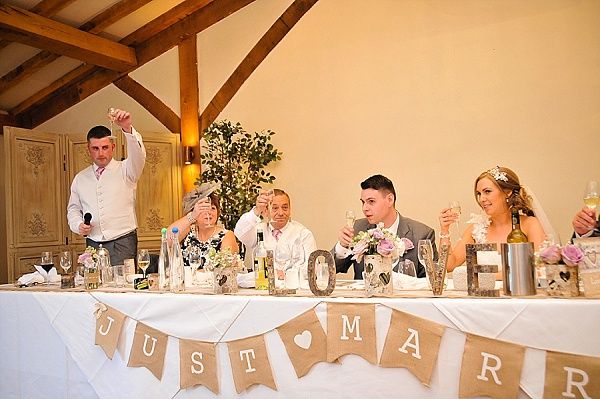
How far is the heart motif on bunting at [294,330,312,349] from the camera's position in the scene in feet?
7.14

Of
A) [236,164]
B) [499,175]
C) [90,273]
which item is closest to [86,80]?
[236,164]

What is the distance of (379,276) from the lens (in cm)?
221

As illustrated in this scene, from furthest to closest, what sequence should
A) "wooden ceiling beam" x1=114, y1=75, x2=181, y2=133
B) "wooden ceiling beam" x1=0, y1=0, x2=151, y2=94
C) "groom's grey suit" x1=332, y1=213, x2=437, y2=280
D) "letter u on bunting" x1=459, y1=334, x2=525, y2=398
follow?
"wooden ceiling beam" x1=114, y1=75, x2=181, y2=133
"wooden ceiling beam" x1=0, y1=0, x2=151, y2=94
"groom's grey suit" x1=332, y1=213, x2=437, y2=280
"letter u on bunting" x1=459, y1=334, x2=525, y2=398

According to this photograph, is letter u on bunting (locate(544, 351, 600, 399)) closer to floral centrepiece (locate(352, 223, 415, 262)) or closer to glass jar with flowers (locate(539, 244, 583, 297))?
glass jar with flowers (locate(539, 244, 583, 297))

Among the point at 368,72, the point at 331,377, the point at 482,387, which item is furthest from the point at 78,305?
the point at 368,72

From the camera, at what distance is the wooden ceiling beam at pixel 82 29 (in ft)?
17.5

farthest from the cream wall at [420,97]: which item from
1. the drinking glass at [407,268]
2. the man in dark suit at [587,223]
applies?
the drinking glass at [407,268]

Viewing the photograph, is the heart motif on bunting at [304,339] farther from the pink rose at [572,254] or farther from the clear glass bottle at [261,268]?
the pink rose at [572,254]

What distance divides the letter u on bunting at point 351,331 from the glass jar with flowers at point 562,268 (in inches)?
22.6

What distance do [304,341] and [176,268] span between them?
72 cm

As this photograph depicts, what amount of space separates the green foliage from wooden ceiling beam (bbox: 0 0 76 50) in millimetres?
1527

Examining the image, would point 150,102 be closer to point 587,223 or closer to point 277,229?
point 277,229

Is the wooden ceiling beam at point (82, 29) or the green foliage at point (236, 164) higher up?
the wooden ceiling beam at point (82, 29)

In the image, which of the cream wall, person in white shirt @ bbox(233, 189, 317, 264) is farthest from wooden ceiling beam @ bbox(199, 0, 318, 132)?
person in white shirt @ bbox(233, 189, 317, 264)
